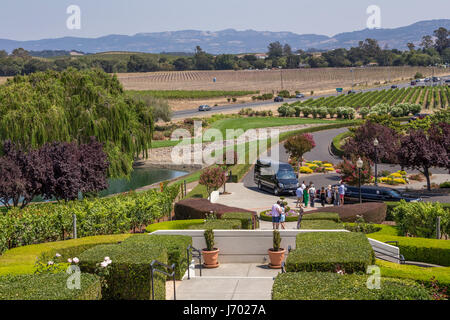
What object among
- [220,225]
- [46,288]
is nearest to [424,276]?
[46,288]

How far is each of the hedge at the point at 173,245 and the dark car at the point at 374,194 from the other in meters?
18.6

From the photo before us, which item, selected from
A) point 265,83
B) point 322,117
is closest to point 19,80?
point 322,117

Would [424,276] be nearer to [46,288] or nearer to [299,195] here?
[46,288]

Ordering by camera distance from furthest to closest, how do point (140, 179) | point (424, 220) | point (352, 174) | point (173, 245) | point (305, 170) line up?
point (140, 179) < point (305, 170) < point (352, 174) < point (424, 220) < point (173, 245)

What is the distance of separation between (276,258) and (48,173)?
16.8 m

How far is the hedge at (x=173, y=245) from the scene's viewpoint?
597 inches

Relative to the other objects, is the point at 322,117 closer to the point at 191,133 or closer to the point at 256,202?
the point at 191,133

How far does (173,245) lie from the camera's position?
15688 millimetres

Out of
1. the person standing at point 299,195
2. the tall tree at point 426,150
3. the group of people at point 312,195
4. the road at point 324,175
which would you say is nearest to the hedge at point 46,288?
the person standing at point 299,195

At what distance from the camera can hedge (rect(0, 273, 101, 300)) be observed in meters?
10.3

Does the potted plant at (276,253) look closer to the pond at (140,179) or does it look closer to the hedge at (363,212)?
the hedge at (363,212)

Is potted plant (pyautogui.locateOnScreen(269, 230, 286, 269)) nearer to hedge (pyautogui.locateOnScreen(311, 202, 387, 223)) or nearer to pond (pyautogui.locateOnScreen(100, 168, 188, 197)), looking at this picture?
hedge (pyautogui.locateOnScreen(311, 202, 387, 223))

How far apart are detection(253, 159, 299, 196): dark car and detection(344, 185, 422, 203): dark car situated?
415 centimetres
